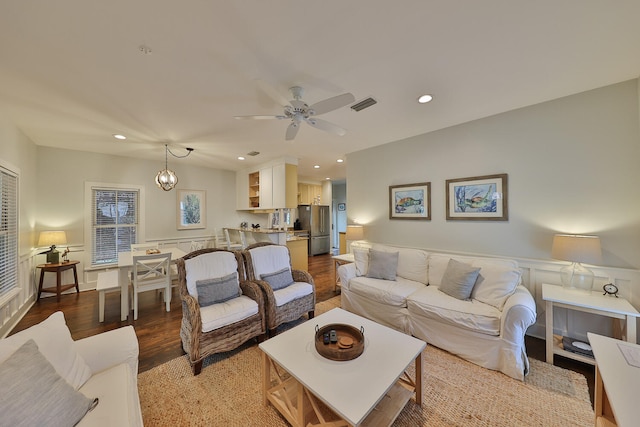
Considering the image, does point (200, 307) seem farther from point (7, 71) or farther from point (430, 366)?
point (7, 71)

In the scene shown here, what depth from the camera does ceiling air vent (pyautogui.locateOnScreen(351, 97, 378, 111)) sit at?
8.01ft

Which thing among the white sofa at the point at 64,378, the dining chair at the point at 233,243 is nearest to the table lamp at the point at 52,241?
the dining chair at the point at 233,243

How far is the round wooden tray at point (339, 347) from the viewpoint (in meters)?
1.53

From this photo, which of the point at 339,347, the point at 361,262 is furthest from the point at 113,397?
the point at 361,262

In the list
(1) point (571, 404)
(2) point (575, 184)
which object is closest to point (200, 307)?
(1) point (571, 404)

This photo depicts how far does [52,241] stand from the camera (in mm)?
3787

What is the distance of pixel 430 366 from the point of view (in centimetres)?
214

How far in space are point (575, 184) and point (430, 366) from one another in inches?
95.9

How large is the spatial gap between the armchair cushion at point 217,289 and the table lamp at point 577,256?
332 centimetres

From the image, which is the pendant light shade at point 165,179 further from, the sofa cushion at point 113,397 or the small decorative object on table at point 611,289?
the small decorative object on table at point 611,289

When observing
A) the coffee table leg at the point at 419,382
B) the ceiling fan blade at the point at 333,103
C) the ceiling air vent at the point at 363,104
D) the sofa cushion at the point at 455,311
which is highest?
the ceiling air vent at the point at 363,104

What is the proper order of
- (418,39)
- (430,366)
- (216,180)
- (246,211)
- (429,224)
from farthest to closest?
(246,211), (216,180), (429,224), (430,366), (418,39)

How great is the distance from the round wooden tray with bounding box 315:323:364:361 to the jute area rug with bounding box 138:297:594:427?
0.58 meters

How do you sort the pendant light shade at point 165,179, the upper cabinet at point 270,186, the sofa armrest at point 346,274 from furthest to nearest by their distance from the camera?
the upper cabinet at point 270,186, the pendant light shade at point 165,179, the sofa armrest at point 346,274
